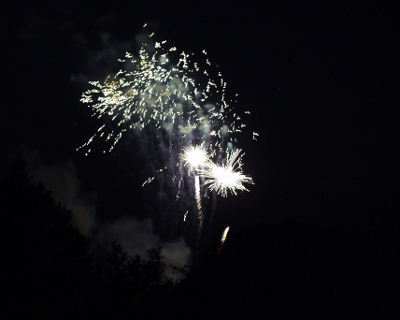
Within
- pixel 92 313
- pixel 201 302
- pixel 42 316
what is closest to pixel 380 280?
pixel 201 302

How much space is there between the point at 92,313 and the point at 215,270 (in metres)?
6.82

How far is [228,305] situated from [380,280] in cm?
1014

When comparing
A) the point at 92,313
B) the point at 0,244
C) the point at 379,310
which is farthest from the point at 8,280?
the point at 379,310

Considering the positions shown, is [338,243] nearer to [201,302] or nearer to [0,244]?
[201,302]

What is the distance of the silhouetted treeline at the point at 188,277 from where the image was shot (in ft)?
41.1

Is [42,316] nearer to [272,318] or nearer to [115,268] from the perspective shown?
[115,268]

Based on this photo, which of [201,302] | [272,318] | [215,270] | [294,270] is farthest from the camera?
[215,270]

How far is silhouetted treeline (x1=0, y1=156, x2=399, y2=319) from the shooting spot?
493 inches

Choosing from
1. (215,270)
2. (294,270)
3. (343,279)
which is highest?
(343,279)

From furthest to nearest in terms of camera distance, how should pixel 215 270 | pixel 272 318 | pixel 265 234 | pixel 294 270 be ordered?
pixel 265 234 → pixel 215 270 → pixel 294 270 → pixel 272 318

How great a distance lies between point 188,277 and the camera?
1761cm

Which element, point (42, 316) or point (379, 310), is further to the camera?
point (379, 310)

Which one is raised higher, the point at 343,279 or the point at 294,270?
the point at 343,279

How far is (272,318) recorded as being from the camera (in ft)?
38.9
